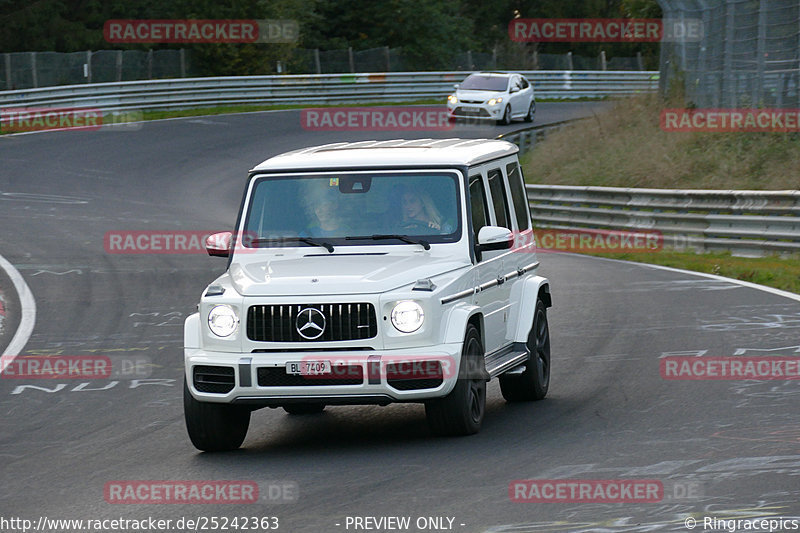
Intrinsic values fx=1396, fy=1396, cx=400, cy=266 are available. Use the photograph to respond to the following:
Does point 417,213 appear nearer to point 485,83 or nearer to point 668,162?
point 668,162

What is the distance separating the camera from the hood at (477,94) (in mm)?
42469

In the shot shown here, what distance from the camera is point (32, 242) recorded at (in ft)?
75.2

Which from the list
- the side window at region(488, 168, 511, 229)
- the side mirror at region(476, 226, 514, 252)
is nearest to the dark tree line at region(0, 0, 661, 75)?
the side window at region(488, 168, 511, 229)

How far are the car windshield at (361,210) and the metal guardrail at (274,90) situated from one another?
90.2ft

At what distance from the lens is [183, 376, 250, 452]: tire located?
8.95 m

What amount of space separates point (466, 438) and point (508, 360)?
1.11m

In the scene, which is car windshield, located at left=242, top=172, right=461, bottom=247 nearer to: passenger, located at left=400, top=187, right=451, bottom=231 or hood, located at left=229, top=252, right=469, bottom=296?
passenger, located at left=400, top=187, right=451, bottom=231

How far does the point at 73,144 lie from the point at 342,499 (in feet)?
99.7

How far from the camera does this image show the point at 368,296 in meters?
8.66

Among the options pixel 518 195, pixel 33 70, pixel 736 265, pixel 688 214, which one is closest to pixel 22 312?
pixel 518 195

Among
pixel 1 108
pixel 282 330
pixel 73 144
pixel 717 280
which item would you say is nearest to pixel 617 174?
pixel 717 280

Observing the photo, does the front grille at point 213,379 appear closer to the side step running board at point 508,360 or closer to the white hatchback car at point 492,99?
the side step running board at point 508,360

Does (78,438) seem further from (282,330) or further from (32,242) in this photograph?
(32,242)

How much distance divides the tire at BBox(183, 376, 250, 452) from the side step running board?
1.70 m
